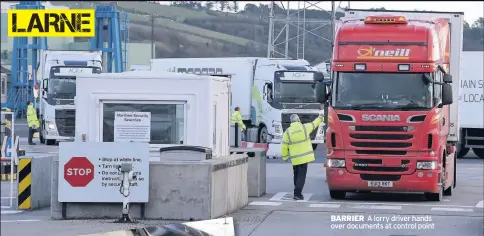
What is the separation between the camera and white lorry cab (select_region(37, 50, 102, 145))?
137 feet

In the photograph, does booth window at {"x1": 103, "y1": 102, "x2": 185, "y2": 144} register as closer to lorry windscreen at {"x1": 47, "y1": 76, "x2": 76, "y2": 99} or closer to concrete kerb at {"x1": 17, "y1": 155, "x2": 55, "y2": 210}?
concrete kerb at {"x1": 17, "y1": 155, "x2": 55, "y2": 210}

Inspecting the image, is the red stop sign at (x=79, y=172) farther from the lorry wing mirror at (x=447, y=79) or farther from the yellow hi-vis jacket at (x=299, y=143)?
the lorry wing mirror at (x=447, y=79)

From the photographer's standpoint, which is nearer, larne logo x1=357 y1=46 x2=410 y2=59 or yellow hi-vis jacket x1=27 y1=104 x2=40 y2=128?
larne logo x1=357 y1=46 x2=410 y2=59

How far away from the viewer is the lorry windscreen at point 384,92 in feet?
66.5

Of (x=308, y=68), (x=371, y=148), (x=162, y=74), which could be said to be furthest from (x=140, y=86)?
(x=308, y=68)

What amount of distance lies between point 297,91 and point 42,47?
25198mm

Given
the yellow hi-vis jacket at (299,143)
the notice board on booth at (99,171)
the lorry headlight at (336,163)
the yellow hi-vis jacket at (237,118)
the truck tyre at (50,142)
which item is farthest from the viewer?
the truck tyre at (50,142)

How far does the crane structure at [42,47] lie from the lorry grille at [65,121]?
754 centimetres

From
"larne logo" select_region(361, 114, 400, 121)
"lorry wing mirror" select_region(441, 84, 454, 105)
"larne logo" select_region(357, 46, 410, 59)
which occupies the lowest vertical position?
"larne logo" select_region(361, 114, 400, 121)

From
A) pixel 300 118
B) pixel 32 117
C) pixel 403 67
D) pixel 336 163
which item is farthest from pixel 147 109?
pixel 32 117

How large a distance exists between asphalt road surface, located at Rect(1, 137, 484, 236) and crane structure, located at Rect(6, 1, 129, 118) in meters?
30.0

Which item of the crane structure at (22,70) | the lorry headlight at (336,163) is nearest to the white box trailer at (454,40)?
the lorry headlight at (336,163)

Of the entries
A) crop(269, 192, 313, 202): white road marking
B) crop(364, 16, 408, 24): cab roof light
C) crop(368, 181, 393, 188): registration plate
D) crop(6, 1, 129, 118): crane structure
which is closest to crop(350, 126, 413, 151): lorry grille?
crop(368, 181, 393, 188): registration plate

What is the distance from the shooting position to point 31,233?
14.7 metres
